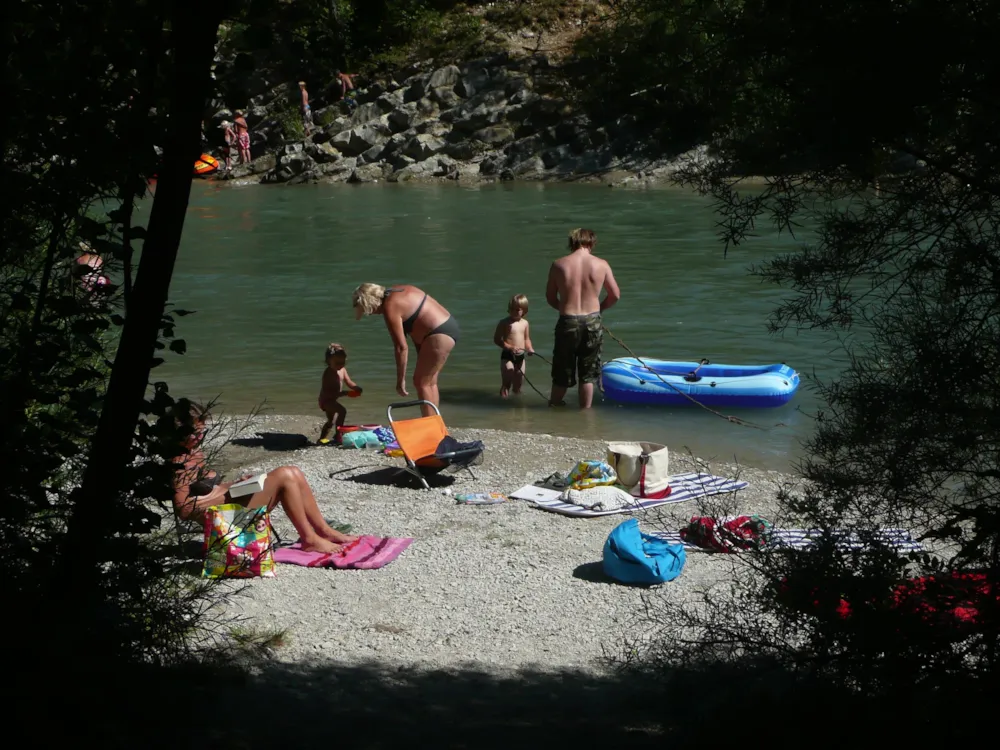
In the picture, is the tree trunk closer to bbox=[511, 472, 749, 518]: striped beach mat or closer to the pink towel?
the pink towel

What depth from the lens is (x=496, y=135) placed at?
34219mm

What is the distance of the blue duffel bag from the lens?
6.49 metres

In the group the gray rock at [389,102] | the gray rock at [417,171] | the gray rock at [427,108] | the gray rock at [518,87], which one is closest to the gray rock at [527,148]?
the gray rock at [518,87]

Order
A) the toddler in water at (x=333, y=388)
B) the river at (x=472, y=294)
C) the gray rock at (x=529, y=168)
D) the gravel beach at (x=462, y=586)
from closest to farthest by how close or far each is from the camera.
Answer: the gravel beach at (x=462, y=586)
the toddler in water at (x=333, y=388)
the river at (x=472, y=294)
the gray rock at (x=529, y=168)

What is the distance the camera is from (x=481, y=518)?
7.87m

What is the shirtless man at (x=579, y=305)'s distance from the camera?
11203 mm

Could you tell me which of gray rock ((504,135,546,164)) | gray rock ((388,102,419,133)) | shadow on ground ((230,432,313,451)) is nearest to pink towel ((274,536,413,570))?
shadow on ground ((230,432,313,451))

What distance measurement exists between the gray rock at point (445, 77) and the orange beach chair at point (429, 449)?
28718 millimetres

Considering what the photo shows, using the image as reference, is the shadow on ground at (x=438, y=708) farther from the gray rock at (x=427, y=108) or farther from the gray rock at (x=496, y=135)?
the gray rock at (x=427, y=108)

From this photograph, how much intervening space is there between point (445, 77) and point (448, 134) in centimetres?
235

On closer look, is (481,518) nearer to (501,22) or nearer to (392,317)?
(392,317)

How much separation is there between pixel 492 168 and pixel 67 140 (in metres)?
30.3

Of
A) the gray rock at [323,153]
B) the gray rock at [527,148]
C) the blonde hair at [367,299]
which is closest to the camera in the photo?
the blonde hair at [367,299]

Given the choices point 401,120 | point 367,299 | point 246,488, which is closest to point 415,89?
point 401,120
